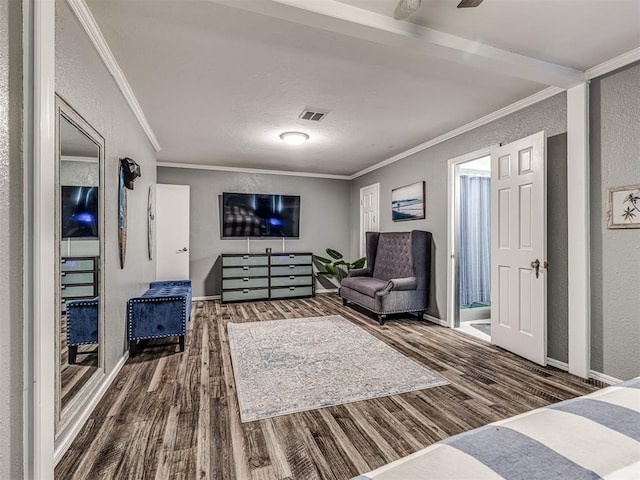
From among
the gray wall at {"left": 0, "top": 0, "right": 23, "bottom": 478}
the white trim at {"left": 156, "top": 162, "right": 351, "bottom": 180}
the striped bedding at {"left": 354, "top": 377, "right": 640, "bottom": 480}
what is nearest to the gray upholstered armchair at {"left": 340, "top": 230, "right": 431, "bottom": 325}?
the white trim at {"left": 156, "top": 162, "right": 351, "bottom": 180}

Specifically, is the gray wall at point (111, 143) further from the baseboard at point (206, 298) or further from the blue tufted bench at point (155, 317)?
the baseboard at point (206, 298)

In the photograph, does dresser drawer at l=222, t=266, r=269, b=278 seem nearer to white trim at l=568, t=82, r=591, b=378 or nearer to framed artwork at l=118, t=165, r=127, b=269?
framed artwork at l=118, t=165, r=127, b=269

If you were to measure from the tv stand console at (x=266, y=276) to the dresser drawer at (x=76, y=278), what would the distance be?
339cm

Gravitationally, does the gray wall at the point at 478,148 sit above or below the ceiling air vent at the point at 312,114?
below

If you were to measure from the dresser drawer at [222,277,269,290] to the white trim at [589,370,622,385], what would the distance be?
4495 millimetres

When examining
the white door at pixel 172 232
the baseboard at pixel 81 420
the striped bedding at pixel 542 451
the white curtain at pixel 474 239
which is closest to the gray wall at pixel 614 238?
the striped bedding at pixel 542 451

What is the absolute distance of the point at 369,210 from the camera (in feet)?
19.7

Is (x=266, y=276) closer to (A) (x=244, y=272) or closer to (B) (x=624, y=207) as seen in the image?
(A) (x=244, y=272)

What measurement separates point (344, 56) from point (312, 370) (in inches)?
99.2

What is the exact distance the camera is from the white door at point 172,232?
5.19m

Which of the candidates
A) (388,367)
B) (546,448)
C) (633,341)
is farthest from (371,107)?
(546,448)

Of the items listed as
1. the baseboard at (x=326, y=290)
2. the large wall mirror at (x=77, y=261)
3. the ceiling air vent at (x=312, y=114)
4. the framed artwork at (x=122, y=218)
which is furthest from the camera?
the baseboard at (x=326, y=290)

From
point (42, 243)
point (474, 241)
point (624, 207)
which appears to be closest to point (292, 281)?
point (474, 241)

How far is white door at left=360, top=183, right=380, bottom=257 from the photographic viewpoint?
5763 millimetres
